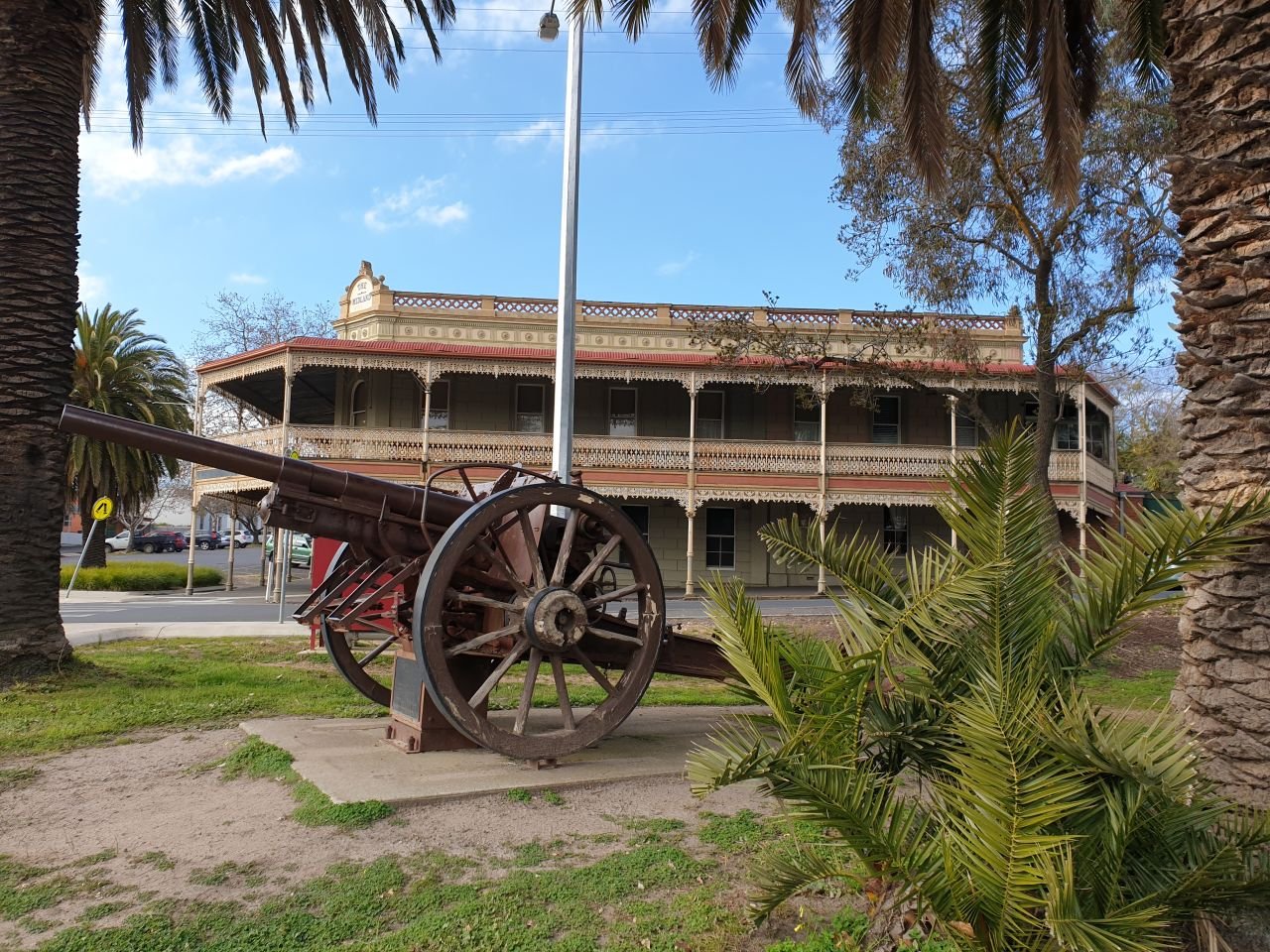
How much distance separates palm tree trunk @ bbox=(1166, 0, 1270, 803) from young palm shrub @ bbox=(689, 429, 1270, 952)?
0.50m

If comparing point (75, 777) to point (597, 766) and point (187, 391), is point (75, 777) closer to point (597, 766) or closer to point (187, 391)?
point (597, 766)

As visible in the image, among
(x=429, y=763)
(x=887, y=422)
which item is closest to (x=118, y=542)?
(x=887, y=422)

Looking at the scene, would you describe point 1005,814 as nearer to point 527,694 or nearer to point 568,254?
point 527,694

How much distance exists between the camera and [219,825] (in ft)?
15.8

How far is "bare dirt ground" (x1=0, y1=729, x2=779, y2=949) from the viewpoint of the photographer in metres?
4.10

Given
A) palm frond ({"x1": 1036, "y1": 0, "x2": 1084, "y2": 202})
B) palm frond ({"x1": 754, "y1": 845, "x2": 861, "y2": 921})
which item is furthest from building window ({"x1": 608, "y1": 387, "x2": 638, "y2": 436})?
palm frond ({"x1": 754, "y1": 845, "x2": 861, "y2": 921})

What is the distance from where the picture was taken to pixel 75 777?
573 centimetres

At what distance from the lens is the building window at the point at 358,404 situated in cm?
2705

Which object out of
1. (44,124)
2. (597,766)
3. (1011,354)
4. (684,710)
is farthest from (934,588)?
(1011,354)

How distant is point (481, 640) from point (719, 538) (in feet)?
70.3

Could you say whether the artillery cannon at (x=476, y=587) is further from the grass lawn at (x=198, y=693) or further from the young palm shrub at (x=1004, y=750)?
the young palm shrub at (x=1004, y=750)

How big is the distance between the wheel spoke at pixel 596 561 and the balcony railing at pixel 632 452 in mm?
18143

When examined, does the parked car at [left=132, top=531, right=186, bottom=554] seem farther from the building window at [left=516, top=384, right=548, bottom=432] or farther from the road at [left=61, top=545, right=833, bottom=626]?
the building window at [left=516, top=384, right=548, bottom=432]

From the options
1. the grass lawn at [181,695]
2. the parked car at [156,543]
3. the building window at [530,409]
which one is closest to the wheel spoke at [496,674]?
the grass lawn at [181,695]
